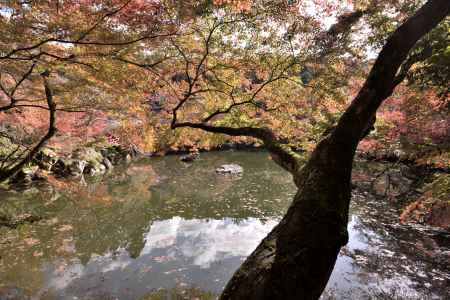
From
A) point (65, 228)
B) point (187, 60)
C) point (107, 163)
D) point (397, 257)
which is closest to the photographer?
point (187, 60)

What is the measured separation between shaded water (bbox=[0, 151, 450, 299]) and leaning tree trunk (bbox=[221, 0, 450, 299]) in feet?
13.8

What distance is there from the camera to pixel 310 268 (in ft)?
9.50

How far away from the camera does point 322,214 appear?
3.08 metres

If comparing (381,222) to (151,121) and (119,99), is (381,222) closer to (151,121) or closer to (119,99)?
(151,121)

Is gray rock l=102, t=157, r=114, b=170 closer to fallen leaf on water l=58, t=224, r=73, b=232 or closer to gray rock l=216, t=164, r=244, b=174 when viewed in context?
gray rock l=216, t=164, r=244, b=174

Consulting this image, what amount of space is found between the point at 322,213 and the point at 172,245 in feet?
24.3

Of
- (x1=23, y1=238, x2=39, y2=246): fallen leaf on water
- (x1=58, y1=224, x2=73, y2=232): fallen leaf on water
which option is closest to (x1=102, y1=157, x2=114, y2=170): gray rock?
(x1=58, y1=224, x2=73, y2=232): fallen leaf on water

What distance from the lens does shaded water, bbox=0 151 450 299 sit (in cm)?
693

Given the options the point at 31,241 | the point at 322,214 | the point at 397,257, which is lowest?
the point at 31,241

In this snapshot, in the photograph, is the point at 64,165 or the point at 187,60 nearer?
the point at 187,60

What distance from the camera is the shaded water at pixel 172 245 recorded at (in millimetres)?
6930

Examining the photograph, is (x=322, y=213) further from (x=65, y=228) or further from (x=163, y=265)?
(x=65, y=228)

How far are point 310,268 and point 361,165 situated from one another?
22904 mm

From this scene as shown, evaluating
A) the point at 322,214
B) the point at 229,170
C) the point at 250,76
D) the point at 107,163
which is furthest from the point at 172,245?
the point at 107,163
